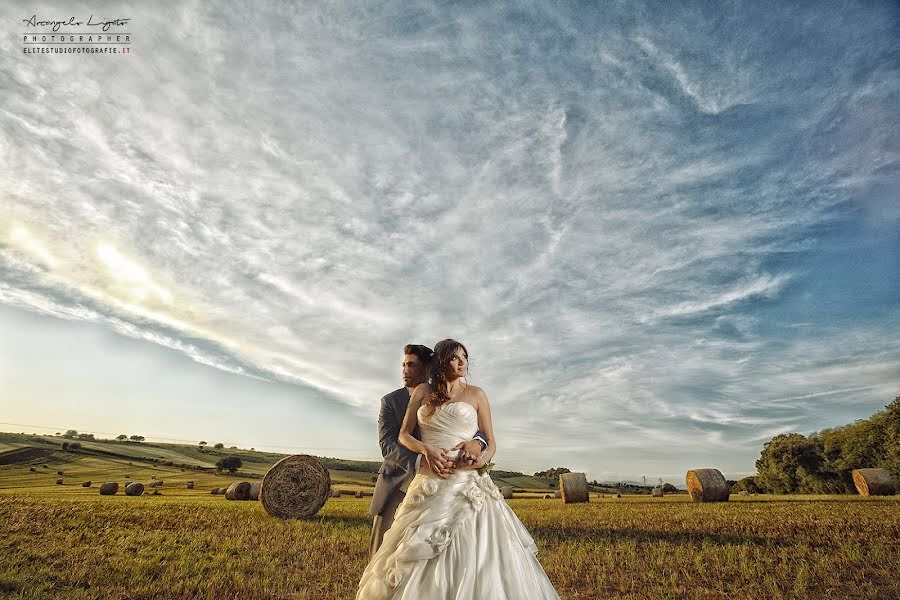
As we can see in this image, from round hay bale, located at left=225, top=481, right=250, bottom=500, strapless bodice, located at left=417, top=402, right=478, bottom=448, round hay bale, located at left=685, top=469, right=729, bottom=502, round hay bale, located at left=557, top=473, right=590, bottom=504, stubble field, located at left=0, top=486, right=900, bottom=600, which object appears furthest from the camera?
round hay bale, located at left=225, top=481, right=250, bottom=500

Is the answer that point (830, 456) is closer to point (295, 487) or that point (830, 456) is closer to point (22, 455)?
point (295, 487)

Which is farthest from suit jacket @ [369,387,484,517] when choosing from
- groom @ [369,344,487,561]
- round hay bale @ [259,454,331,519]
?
round hay bale @ [259,454,331,519]

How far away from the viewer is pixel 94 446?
180 feet

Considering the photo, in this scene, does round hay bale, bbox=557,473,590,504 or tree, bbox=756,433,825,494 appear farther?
tree, bbox=756,433,825,494

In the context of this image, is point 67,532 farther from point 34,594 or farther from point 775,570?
point 775,570

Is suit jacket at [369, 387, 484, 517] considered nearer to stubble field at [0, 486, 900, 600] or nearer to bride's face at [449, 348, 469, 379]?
bride's face at [449, 348, 469, 379]

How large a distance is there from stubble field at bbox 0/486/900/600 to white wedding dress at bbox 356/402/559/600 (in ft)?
9.51

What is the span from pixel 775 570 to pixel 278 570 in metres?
7.71

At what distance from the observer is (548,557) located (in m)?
8.44

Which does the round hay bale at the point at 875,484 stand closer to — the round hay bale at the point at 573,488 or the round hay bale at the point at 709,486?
the round hay bale at the point at 709,486

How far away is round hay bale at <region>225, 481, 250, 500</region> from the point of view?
2636 centimetres

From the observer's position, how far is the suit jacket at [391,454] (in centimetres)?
578

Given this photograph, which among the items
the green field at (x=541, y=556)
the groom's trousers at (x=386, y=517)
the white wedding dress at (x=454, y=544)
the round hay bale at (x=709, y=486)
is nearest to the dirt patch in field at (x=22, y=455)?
the green field at (x=541, y=556)

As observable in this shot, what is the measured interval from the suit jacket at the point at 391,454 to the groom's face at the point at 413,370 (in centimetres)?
45
